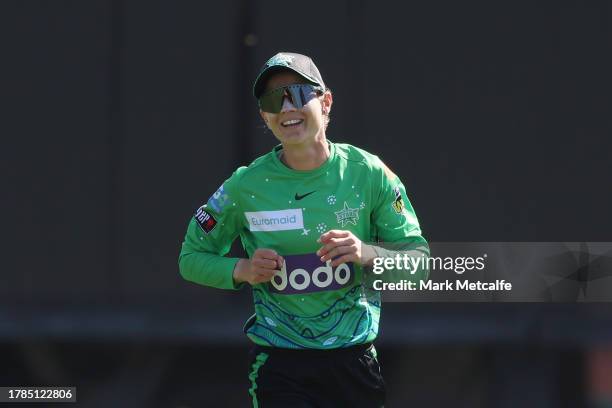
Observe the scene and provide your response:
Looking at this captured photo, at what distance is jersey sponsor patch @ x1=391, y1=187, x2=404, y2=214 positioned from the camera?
3053 mm

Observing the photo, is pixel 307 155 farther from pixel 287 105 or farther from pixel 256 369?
pixel 256 369

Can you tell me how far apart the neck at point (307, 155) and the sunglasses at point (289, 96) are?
119mm

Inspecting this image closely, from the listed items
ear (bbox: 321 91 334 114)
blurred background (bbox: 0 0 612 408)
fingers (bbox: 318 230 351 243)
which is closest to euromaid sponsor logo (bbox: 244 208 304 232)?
fingers (bbox: 318 230 351 243)

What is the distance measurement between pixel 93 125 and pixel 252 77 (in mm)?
723

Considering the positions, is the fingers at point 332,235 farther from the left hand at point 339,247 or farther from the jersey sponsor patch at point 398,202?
the jersey sponsor patch at point 398,202

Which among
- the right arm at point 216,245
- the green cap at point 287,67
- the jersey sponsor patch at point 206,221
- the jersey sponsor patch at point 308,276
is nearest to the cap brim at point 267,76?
the green cap at point 287,67

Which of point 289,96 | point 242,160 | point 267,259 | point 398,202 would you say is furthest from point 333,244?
point 242,160

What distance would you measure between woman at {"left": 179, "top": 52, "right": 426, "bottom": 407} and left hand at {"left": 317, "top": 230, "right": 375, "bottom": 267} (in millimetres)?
104

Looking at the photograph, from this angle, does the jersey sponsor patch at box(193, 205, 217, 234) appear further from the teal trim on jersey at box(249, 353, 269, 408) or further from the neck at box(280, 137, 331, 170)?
the teal trim on jersey at box(249, 353, 269, 408)

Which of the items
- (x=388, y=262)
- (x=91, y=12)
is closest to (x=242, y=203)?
(x=388, y=262)

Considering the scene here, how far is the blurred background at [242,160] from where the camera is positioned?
15.1ft

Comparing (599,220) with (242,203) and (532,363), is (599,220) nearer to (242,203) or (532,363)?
(532,363)

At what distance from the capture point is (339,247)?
9.16ft

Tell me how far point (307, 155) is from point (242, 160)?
161 cm
